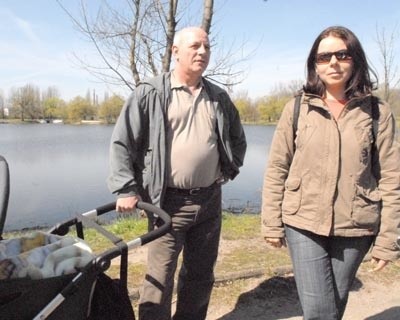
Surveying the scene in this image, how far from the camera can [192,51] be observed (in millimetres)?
2662

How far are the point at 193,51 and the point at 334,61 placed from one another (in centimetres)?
86

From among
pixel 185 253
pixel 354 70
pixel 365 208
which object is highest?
pixel 354 70

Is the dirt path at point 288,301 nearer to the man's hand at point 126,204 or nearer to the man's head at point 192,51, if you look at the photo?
the man's hand at point 126,204

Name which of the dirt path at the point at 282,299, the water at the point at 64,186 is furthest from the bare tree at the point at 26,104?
the dirt path at the point at 282,299

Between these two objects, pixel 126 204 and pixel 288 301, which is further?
pixel 288 301

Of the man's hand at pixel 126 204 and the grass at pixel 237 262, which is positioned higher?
the man's hand at pixel 126 204

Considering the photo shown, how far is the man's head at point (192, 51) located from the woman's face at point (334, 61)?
0.73 metres

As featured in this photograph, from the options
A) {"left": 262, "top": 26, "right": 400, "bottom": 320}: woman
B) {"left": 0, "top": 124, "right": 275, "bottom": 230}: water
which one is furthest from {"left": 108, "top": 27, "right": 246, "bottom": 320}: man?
{"left": 0, "top": 124, "right": 275, "bottom": 230}: water

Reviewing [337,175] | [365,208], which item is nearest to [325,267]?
[365,208]

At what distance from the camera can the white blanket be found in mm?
1661

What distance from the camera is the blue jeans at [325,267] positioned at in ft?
7.60

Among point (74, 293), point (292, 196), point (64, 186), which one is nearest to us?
point (74, 293)

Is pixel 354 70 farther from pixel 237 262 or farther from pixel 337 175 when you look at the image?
pixel 237 262

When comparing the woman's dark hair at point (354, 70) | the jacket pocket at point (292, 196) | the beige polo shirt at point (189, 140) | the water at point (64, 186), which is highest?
the woman's dark hair at point (354, 70)
